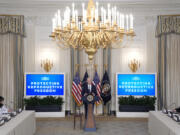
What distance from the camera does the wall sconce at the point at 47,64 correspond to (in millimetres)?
9984

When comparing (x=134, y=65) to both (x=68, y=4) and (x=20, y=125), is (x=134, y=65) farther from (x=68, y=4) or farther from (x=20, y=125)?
(x=20, y=125)

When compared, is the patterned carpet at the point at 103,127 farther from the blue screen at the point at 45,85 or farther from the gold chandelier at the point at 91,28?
the gold chandelier at the point at 91,28

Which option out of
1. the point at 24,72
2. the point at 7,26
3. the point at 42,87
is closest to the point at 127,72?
the point at 42,87

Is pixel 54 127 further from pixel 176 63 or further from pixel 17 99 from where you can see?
pixel 176 63

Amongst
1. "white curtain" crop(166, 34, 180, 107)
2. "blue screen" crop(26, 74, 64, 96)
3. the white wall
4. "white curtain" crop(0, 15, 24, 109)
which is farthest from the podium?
"white curtain" crop(166, 34, 180, 107)

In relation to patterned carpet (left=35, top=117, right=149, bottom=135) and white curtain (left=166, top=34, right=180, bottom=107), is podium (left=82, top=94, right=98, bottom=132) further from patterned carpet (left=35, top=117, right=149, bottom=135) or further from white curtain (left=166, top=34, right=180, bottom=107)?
white curtain (left=166, top=34, right=180, bottom=107)

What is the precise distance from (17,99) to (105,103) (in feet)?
11.4

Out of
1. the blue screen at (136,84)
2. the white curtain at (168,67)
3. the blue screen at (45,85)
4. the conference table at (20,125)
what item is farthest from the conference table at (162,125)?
the blue screen at (45,85)

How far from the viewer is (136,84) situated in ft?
32.1

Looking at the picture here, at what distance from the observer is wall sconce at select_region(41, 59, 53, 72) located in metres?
9.98

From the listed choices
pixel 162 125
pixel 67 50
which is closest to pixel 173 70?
pixel 67 50

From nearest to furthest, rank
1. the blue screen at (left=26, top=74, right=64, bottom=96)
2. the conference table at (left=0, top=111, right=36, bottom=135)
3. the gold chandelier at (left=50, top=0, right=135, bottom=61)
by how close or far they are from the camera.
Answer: the gold chandelier at (left=50, top=0, right=135, bottom=61) → the conference table at (left=0, top=111, right=36, bottom=135) → the blue screen at (left=26, top=74, right=64, bottom=96)

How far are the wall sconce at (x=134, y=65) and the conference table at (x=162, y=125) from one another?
3108mm

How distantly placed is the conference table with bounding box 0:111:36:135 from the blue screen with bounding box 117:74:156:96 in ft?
13.0
